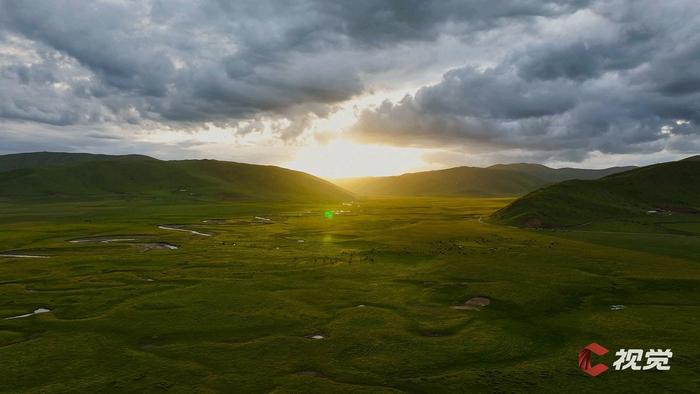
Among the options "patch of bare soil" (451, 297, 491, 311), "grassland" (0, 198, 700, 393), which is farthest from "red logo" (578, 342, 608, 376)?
"patch of bare soil" (451, 297, 491, 311)

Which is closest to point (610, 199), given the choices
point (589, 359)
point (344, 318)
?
point (589, 359)

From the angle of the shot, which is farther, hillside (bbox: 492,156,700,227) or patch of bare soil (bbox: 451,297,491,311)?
hillside (bbox: 492,156,700,227)

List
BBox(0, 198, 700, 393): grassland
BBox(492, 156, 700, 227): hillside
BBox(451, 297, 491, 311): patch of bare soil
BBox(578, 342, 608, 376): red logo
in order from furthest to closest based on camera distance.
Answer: BBox(492, 156, 700, 227): hillside < BBox(451, 297, 491, 311): patch of bare soil < BBox(578, 342, 608, 376): red logo < BBox(0, 198, 700, 393): grassland

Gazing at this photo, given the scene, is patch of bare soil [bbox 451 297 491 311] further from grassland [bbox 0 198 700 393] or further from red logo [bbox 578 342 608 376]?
red logo [bbox 578 342 608 376]

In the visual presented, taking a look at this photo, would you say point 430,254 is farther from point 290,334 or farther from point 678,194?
point 678,194

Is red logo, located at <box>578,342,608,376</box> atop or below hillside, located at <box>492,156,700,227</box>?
below

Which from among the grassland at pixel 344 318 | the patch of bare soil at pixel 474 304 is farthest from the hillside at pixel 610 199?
the patch of bare soil at pixel 474 304

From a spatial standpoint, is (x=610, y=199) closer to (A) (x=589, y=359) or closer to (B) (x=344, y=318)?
(A) (x=589, y=359)
